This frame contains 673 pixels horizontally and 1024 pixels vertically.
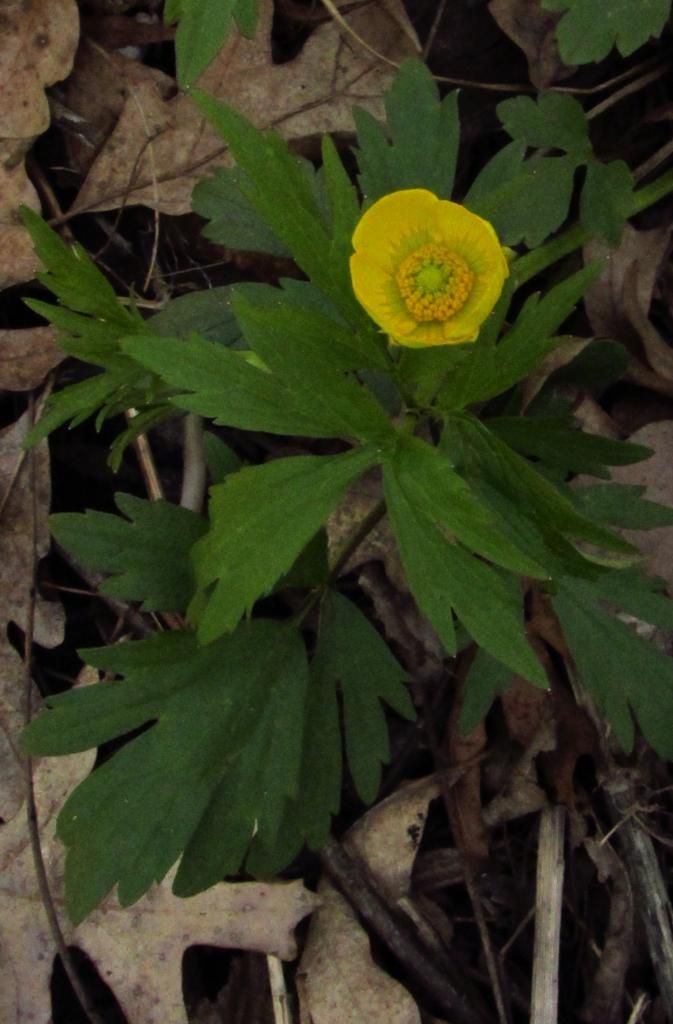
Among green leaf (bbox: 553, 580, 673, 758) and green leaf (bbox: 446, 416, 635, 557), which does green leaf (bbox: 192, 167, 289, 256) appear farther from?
green leaf (bbox: 553, 580, 673, 758)

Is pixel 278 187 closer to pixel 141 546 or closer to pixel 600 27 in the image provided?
pixel 141 546

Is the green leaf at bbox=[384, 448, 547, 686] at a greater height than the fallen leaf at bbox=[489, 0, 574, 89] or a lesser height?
lesser

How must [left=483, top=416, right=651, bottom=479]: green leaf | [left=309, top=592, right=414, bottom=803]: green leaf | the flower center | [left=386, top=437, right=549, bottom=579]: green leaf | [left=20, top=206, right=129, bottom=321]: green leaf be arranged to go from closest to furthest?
[left=386, top=437, right=549, bottom=579]: green leaf < the flower center < [left=20, top=206, right=129, bottom=321]: green leaf < [left=483, top=416, right=651, bottom=479]: green leaf < [left=309, top=592, right=414, bottom=803]: green leaf

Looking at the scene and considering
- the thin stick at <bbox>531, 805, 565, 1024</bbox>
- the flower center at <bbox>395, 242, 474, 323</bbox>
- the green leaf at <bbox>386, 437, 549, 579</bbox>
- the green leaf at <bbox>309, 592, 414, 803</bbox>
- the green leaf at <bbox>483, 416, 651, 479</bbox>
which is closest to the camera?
the green leaf at <bbox>386, 437, 549, 579</bbox>

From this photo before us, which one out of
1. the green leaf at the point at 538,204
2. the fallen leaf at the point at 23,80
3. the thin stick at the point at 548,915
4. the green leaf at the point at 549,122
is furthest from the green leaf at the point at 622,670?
the fallen leaf at the point at 23,80

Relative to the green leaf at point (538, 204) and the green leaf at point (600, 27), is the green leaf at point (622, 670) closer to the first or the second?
the green leaf at point (538, 204)

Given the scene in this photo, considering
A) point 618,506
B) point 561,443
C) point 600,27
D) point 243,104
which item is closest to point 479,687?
point 618,506

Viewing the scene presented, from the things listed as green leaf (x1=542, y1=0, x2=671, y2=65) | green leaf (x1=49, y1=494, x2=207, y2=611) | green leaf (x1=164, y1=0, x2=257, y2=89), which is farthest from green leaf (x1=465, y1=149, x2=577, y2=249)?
green leaf (x1=49, y1=494, x2=207, y2=611)
